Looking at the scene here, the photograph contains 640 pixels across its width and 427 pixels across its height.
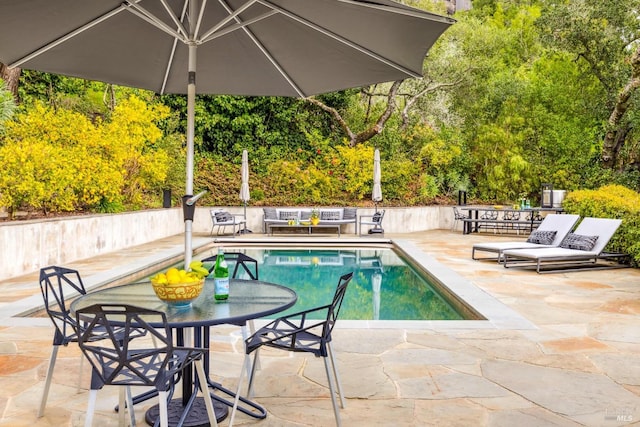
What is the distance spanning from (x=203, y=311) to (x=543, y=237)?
8.09 metres

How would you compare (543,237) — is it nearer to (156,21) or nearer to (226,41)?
(226,41)

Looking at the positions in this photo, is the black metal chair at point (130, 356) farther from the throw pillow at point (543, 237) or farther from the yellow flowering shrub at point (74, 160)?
the throw pillow at point (543, 237)

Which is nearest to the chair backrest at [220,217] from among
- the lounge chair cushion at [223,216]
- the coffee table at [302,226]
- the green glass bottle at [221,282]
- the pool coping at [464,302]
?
the lounge chair cushion at [223,216]

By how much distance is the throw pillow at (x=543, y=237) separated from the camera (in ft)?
30.1

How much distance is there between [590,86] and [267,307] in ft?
65.7

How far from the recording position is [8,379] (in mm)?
3314

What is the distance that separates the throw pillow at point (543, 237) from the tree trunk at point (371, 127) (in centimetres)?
1031

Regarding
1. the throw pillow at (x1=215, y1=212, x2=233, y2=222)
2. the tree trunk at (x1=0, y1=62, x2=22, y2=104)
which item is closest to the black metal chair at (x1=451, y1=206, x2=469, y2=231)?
the throw pillow at (x1=215, y1=212, x2=233, y2=222)

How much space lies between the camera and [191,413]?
2844 mm

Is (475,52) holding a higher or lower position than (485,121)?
higher

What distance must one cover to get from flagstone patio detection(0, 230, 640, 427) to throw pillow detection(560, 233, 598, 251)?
305cm

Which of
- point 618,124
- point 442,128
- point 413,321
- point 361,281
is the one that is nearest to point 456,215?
point 442,128

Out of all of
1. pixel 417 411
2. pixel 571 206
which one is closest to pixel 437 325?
pixel 417 411

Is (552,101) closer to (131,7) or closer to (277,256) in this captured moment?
(277,256)
